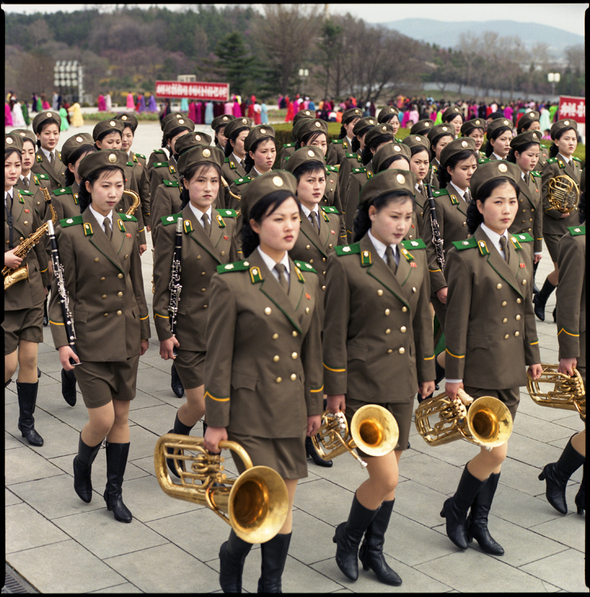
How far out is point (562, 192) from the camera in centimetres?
1073

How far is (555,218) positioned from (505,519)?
19.9 ft

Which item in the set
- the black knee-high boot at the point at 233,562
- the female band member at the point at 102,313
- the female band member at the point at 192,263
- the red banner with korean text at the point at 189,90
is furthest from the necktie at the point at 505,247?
the red banner with korean text at the point at 189,90

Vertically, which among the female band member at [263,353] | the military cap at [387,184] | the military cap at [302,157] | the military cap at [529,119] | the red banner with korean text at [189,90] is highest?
the red banner with korean text at [189,90]

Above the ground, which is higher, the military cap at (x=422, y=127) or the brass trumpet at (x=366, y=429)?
the military cap at (x=422, y=127)

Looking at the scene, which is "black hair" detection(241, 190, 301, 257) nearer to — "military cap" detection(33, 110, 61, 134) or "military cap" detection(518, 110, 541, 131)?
"military cap" detection(33, 110, 61, 134)

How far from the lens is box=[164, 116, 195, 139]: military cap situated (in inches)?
406

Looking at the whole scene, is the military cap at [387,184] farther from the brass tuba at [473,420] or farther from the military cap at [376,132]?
the military cap at [376,132]

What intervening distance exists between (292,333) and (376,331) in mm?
688

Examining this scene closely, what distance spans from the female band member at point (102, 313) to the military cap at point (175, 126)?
451 cm

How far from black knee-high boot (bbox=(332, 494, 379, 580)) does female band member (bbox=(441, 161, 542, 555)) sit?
75 centimetres

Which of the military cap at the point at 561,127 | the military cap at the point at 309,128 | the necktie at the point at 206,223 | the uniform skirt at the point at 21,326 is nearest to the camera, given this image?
the necktie at the point at 206,223

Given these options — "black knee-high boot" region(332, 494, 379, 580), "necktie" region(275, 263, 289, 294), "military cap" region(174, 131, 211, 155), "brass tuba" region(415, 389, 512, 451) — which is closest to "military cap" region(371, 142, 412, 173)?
"military cap" region(174, 131, 211, 155)

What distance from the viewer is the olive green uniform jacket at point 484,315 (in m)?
5.31

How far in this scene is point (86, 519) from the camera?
5.78 m
